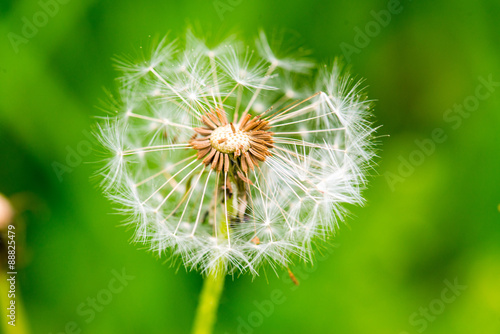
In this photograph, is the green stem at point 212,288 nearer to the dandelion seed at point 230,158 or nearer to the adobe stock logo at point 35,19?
the dandelion seed at point 230,158

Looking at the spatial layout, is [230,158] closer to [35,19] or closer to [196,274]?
[196,274]

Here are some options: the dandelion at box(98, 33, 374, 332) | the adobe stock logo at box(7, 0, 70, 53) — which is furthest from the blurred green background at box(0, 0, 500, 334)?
the dandelion at box(98, 33, 374, 332)

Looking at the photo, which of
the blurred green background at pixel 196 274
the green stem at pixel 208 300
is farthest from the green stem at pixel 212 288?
the blurred green background at pixel 196 274

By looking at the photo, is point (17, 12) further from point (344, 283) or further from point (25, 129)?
point (344, 283)

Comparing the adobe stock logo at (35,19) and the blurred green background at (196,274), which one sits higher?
A: the adobe stock logo at (35,19)

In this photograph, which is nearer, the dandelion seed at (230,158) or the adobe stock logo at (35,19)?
the dandelion seed at (230,158)

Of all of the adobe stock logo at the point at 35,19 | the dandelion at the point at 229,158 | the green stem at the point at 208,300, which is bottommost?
the green stem at the point at 208,300

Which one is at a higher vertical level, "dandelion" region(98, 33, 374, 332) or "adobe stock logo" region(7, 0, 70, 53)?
"adobe stock logo" region(7, 0, 70, 53)

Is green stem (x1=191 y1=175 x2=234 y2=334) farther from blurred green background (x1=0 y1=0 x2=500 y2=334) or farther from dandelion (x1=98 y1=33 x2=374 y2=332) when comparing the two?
blurred green background (x1=0 y1=0 x2=500 y2=334)
